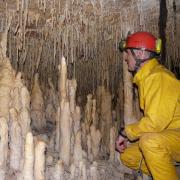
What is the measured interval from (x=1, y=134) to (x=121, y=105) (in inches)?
220

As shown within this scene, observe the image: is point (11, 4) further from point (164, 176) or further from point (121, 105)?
point (121, 105)

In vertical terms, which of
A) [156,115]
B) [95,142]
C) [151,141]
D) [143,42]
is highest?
[143,42]

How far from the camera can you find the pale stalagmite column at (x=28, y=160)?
15.0ft

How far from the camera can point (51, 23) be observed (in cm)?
670

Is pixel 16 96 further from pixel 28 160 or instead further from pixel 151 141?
pixel 151 141

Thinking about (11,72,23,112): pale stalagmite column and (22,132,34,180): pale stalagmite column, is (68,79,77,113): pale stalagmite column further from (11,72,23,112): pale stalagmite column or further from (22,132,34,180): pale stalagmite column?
(22,132,34,180): pale stalagmite column

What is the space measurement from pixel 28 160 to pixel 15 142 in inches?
28.0

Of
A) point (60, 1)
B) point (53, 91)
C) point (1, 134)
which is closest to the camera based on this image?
point (1, 134)

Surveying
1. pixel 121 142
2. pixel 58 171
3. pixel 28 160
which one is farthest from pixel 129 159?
pixel 28 160

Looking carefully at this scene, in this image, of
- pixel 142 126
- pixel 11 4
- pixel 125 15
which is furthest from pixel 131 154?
pixel 11 4

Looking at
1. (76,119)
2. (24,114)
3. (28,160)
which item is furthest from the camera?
(76,119)

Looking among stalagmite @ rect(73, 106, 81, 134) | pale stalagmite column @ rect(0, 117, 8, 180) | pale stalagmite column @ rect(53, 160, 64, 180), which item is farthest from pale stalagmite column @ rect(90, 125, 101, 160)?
pale stalagmite column @ rect(0, 117, 8, 180)

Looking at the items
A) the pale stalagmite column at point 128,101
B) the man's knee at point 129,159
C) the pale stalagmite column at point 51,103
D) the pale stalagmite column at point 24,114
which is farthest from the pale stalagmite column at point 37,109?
the man's knee at point 129,159

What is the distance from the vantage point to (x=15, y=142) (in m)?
5.23
